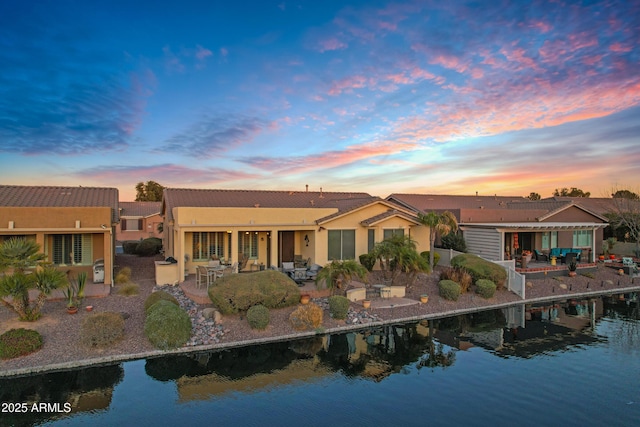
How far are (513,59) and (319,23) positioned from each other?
8921 mm

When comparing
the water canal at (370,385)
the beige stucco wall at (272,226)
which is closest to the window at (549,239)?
the beige stucco wall at (272,226)

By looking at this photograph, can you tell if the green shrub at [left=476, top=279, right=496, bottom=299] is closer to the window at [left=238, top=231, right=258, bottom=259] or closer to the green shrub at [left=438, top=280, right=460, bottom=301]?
the green shrub at [left=438, top=280, right=460, bottom=301]

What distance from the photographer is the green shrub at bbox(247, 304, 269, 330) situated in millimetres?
13828

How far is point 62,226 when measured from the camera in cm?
1812

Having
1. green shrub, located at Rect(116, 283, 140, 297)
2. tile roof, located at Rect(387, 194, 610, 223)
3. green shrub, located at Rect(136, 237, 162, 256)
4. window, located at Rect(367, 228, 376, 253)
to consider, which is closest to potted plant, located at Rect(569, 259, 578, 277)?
tile roof, located at Rect(387, 194, 610, 223)

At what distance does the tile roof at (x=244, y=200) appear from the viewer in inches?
912

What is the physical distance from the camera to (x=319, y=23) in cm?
1805

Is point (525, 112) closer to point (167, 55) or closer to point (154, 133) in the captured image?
point (167, 55)

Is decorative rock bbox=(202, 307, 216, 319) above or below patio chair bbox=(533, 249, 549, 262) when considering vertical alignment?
below

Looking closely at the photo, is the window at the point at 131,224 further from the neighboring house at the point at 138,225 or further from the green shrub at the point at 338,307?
the green shrub at the point at 338,307

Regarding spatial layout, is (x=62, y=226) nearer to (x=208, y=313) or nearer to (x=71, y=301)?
(x=71, y=301)

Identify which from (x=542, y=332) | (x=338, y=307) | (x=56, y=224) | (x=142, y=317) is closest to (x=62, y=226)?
(x=56, y=224)

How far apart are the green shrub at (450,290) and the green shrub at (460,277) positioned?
872 mm

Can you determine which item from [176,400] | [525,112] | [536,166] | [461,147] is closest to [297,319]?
[176,400]
